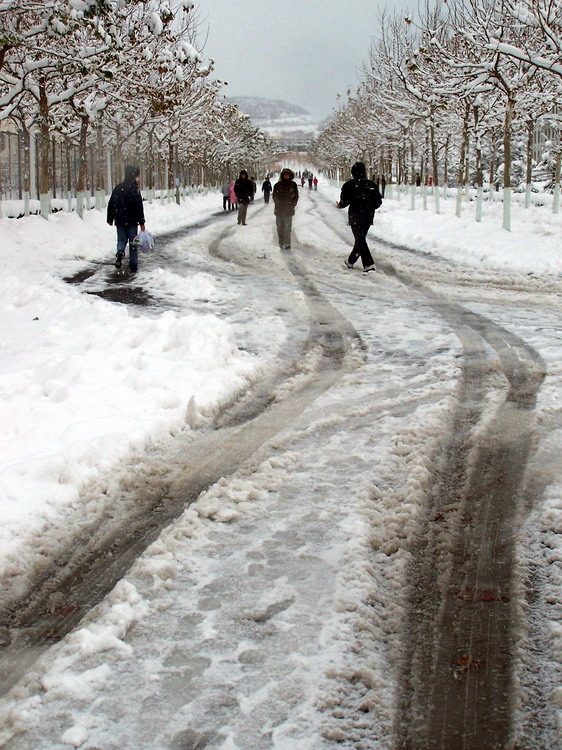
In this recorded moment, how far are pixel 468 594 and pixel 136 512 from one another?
169cm

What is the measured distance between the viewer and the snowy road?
7.27 ft

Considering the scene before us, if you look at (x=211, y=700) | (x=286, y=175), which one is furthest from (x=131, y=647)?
(x=286, y=175)

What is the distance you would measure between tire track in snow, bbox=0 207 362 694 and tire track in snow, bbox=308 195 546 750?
1212mm

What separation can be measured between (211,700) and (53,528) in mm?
1501

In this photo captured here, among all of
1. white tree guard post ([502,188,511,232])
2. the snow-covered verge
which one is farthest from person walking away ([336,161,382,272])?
white tree guard post ([502,188,511,232])

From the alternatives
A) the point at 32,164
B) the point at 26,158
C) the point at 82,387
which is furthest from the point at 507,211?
the point at 26,158

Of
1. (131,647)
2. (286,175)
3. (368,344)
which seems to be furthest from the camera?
(286,175)

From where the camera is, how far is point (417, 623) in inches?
105

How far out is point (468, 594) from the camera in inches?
112

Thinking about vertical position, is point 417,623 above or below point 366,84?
below

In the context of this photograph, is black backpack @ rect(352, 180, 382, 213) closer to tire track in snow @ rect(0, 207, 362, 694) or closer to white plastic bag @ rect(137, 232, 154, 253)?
white plastic bag @ rect(137, 232, 154, 253)

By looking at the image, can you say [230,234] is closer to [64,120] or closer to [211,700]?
[64,120]

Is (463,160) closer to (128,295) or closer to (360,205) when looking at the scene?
(360,205)

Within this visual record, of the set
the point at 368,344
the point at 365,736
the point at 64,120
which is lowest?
the point at 365,736
